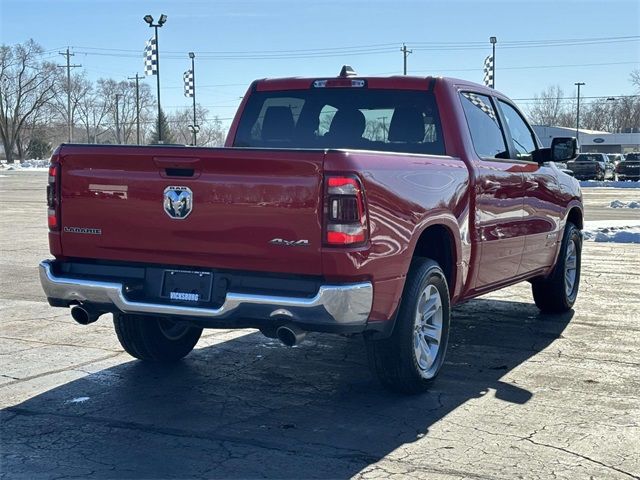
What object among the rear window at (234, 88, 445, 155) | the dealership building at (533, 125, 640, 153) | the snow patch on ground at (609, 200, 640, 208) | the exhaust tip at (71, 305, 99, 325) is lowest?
the snow patch on ground at (609, 200, 640, 208)

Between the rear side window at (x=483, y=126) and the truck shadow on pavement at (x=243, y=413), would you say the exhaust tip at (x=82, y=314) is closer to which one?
the truck shadow on pavement at (x=243, y=413)

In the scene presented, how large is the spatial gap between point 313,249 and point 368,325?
22.6 inches

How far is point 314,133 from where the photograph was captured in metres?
6.68

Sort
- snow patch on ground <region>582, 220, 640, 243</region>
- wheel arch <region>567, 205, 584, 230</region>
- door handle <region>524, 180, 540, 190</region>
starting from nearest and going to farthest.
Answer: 1. door handle <region>524, 180, 540, 190</region>
2. wheel arch <region>567, 205, 584, 230</region>
3. snow patch on ground <region>582, 220, 640, 243</region>

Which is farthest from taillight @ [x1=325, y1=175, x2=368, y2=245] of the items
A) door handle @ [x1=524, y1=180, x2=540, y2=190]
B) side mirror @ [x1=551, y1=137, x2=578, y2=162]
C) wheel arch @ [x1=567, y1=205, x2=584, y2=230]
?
wheel arch @ [x1=567, y1=205, x2=584, y2=230]

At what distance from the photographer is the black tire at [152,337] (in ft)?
19.8

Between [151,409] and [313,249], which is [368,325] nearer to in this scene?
[313,249]

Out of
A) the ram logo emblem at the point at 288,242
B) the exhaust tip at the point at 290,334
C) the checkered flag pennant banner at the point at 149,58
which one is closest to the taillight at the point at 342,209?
the ram logo emblem at the point at 288,242

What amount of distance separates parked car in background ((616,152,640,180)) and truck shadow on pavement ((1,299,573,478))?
146 feet

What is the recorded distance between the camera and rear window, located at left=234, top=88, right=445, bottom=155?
635 cm

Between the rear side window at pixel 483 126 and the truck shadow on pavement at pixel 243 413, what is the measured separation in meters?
1.57

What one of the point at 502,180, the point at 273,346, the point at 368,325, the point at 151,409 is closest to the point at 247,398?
the point at 151,409

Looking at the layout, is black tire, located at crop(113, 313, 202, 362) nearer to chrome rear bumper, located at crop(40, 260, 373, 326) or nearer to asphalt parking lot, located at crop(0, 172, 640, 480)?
asphalt parking lot, located at crop(0, 172, 640, 480)

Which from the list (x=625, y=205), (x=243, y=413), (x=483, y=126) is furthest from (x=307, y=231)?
(x=625, y=205)
